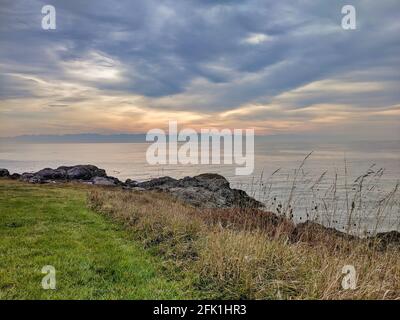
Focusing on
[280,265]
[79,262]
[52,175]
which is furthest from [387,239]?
[52,175]

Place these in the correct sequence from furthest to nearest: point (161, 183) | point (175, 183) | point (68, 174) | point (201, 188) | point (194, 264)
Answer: point (68, 174)
point (161, 183)
point (175, 183)
point (201, 188)
point (194, 264)

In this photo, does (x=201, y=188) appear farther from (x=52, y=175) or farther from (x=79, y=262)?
(x=79, y=262)

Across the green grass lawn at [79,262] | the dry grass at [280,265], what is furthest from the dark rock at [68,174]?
the dry grass at [280,265]

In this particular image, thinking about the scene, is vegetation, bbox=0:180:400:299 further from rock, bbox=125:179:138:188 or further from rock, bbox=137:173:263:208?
rock, bbox=125:179:138:188

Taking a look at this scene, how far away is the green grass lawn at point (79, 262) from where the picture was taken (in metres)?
5.71

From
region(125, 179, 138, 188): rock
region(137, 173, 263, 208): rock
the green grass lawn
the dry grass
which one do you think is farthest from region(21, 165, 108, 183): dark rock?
the dry grass

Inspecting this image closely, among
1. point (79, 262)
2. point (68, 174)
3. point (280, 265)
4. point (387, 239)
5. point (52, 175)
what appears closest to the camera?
point (280, 265)

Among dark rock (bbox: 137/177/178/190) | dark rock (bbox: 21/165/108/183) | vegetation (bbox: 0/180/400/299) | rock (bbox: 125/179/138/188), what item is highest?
vegetation (bbox: 0/180/400/299)

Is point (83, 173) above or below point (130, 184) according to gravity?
above

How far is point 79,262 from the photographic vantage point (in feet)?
24.0

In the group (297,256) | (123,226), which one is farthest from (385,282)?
(123,226)

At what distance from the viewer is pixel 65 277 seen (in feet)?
20.9

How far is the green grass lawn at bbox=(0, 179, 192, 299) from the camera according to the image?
5711 mm
